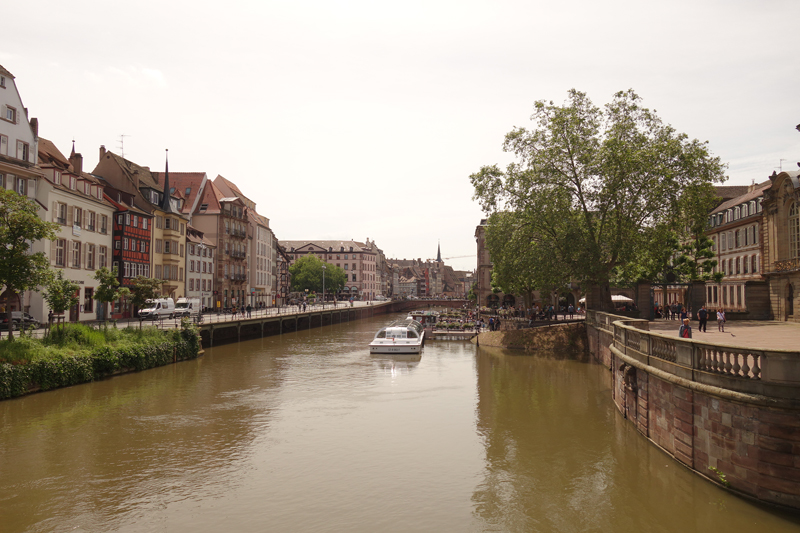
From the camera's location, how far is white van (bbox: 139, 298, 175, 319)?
49.6 m

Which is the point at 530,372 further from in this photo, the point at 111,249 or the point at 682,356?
the point at 111,249

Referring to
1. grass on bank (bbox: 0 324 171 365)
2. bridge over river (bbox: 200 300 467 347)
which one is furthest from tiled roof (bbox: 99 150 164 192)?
grass on bank (bbox: 0 324 171 365)

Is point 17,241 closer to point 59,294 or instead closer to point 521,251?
point 59,294

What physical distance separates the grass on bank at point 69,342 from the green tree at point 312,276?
289 ft

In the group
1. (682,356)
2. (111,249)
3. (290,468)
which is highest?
(111,249)

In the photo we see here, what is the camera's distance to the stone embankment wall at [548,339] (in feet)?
136

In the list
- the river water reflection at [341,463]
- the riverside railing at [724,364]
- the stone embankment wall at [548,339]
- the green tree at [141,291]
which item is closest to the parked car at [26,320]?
the green tree at [141,291]

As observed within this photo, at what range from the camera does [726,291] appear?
55281mm

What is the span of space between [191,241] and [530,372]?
153 feet

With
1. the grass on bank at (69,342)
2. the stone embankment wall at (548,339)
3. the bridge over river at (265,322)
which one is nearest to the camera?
the grass on bank at (69,342)

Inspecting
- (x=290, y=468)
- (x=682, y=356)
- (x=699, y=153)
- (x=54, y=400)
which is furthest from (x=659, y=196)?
(x=54, y=400)

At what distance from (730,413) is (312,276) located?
114713 millimetres

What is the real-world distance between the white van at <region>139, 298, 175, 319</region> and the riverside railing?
42.7m

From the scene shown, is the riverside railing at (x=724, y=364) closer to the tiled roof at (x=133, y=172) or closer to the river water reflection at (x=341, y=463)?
the river water reflection at (x=341, y=463)
